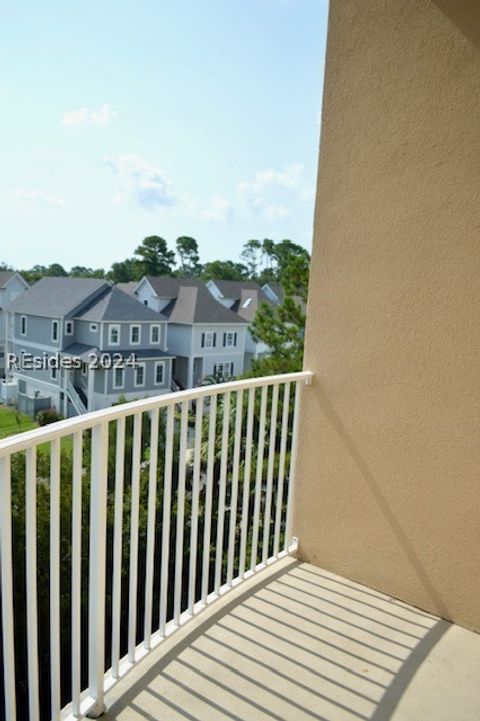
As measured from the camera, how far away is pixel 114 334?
20.1 m

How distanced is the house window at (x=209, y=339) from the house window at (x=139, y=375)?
3.57 meters

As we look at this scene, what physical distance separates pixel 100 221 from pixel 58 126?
226 inches

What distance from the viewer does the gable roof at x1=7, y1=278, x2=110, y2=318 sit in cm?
2077

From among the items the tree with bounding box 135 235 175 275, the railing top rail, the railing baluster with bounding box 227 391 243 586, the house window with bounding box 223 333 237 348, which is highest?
the tree with bounding box 135 235 175 275

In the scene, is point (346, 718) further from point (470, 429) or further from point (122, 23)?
point (122, 23)

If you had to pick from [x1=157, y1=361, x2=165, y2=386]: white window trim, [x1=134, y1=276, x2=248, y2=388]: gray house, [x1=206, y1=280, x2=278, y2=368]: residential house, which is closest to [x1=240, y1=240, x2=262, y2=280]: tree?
[x1=206, y1=280, x2=278, y2=368]: residential house

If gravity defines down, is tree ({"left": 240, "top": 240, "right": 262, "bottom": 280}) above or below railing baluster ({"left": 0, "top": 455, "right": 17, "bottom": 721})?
above

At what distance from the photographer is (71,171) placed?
2086cm

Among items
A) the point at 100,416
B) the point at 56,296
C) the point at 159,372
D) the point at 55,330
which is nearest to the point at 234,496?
the point at 100,416

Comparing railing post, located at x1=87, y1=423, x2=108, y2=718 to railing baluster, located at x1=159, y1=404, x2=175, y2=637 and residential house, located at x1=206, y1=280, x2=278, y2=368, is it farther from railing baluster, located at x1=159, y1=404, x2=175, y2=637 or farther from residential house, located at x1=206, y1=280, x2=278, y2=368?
residential house, located at x1=206, y1=280, x2=278, y2=368

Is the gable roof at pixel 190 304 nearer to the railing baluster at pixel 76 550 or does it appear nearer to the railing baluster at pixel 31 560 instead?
the railing baluster at pixel 76 550

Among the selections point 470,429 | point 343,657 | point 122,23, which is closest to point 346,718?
point 343,657

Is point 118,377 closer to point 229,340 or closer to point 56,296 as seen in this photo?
point 56,296

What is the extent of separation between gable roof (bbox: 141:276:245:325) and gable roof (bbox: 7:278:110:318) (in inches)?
127
